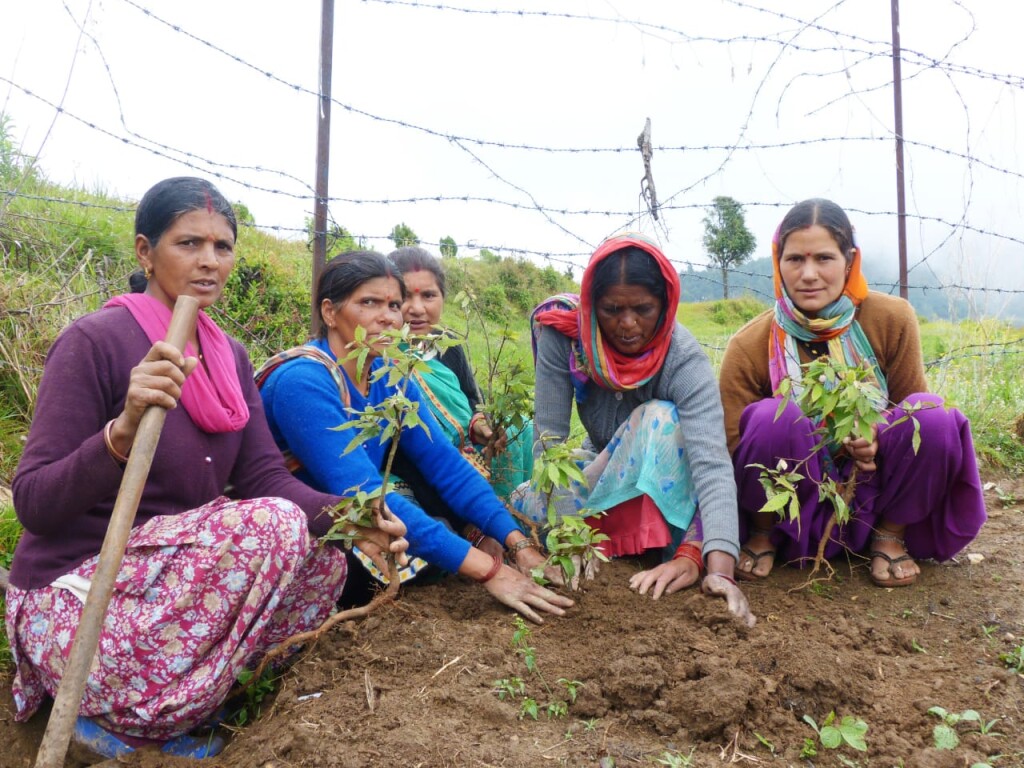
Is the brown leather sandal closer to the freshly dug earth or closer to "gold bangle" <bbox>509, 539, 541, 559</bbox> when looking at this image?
the freshly dug earth

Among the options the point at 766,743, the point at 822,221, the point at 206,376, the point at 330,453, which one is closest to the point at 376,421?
the point at 330,453

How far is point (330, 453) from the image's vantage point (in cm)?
251

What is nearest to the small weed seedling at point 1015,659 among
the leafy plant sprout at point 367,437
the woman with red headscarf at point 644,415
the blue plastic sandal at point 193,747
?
the woman with red headscarf at point 644,415

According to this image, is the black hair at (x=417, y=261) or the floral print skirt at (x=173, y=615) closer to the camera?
the floral print skirt at (x=173, y=615)

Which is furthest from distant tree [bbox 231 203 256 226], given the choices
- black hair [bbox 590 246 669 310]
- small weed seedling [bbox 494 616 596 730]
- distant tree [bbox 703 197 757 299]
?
small weed seedling [bbox 494 616 596 730]

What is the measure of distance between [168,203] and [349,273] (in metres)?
0.69

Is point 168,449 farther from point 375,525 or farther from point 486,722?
point 486,722

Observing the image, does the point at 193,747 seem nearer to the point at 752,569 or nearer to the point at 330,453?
the point at 330,453

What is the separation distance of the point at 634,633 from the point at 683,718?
1.43 ft

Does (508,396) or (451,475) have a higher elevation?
(508,396)

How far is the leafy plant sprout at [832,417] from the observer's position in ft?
8.01

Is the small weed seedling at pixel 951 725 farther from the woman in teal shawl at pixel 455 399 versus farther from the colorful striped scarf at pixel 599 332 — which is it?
the woman in teal shawl at pixel 455 399

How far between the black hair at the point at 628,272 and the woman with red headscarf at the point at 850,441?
1.69ft

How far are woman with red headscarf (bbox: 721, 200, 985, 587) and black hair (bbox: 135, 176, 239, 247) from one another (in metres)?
1.86
